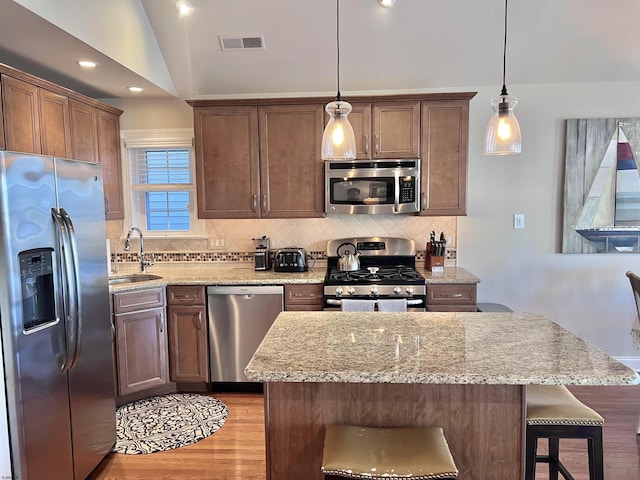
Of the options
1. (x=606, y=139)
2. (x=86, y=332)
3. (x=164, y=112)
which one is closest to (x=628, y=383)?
(x=86, y=332)

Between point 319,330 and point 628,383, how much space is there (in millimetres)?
1161

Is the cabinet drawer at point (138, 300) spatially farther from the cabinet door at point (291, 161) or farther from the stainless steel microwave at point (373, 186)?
the stainless steel microwave at point (373, 186)

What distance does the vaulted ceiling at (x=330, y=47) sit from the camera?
9.61ft

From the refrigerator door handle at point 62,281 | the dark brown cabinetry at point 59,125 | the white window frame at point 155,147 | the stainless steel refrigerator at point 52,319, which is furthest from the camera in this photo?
the white window frame at point 155,147

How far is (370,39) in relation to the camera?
10.8 feet

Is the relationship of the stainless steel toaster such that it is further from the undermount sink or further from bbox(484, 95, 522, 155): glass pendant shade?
bbox(484, 95, 522, 155): glass pendant shade

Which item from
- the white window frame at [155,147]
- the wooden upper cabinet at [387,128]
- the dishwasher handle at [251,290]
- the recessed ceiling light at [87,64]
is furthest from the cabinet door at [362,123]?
the recessed ceiling light at [87,64]

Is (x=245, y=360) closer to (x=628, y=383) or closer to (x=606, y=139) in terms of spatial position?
(x=628, y=383)

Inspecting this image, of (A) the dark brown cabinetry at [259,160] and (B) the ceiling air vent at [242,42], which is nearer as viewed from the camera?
(B) the ceiling air vent at [242,42]

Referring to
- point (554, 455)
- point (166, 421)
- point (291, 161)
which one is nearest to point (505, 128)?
point (554, 455)

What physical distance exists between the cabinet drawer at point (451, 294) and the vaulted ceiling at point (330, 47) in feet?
5.82

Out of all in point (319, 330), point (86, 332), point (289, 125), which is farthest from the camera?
point (289, 125)

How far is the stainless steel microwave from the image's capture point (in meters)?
3.47

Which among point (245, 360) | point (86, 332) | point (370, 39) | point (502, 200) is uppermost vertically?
point (370, 39)
